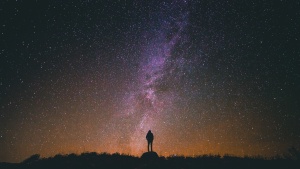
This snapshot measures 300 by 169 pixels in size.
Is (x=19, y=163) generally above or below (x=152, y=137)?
below

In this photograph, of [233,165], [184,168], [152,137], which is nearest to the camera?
[184,168]

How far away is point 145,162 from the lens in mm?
17484

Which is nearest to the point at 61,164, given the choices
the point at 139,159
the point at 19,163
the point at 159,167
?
the point at 19,163

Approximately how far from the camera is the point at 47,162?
714 inches

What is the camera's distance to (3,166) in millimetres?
18562

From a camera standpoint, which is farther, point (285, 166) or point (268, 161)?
point (268, 161)

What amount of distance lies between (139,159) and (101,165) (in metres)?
3.36

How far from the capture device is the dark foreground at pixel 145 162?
16.6 metres

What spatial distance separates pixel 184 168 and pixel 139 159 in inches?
174

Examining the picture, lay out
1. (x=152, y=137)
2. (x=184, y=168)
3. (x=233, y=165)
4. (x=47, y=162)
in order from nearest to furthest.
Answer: (x=184, y=168) < (x=233, y=165) < (x=47, y=162) < (x=152, y=137)

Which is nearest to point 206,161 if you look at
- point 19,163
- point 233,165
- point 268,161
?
point 233,165

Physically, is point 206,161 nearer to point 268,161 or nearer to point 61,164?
point 268,161

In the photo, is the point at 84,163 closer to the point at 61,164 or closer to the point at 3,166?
the point at 61,164

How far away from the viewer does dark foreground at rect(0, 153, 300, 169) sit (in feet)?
54.4
